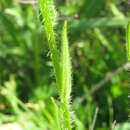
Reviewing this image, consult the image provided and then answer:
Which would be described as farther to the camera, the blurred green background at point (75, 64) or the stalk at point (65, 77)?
the blurred green background at point (75, 64)

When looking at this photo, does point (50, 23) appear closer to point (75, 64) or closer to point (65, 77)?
point (65, 77)

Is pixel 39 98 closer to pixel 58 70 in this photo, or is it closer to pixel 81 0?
pixel 81 0

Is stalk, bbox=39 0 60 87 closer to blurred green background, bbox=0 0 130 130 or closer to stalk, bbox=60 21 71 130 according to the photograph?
stalk, bbox=60 21 71 130

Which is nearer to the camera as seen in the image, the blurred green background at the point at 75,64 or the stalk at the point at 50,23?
the stalk at the point at 50,23

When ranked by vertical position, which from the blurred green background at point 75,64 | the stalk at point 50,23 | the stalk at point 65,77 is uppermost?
the blurred green background at point 75,64

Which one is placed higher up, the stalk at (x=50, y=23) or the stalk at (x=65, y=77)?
the stalk at (x=50, y=23)

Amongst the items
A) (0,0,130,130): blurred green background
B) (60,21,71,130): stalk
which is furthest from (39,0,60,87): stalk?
(0,0,130,130): blurred green background

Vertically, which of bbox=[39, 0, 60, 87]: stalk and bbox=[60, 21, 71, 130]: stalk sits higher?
bbox=[39, 0, 60, 87]: stalk

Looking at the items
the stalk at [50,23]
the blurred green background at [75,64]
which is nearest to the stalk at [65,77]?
the stalk at [50,23]

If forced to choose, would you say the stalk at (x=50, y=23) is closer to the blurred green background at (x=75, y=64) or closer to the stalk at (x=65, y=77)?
the stalk at (x=65, y=77)
